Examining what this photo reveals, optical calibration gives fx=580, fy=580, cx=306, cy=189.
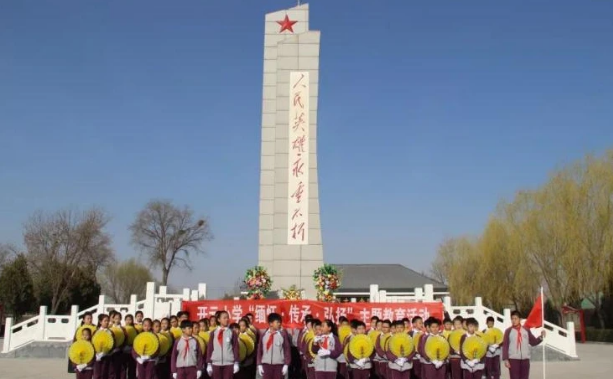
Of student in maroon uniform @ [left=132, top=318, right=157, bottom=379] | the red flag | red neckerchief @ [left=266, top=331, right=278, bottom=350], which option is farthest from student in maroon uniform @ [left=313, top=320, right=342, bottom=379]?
the red flag

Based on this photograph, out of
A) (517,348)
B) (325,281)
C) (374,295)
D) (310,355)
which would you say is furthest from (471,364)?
(325,281)

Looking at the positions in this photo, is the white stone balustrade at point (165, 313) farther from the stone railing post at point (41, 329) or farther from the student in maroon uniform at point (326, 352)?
the student in maroon uniform at point (326, 352)

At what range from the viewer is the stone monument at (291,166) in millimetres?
15172

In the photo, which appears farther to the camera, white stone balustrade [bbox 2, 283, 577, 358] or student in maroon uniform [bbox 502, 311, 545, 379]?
white stone balustrade [bbox 2, 283, 577, 358]

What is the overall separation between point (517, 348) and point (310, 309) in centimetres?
425

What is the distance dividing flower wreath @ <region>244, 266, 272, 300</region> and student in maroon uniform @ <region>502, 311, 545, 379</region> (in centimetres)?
761

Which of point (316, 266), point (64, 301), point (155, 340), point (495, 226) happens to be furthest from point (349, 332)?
point (64, 301)

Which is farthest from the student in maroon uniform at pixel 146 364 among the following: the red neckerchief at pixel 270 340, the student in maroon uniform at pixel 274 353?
the red neckerchief at pixel 270 340

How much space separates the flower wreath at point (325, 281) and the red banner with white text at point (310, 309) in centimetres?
323

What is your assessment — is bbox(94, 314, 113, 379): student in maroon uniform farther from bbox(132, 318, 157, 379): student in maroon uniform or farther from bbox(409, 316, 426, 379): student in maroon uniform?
bbox(409, 316, 426, 379): student in maroon uniform

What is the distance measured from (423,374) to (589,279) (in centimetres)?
1637

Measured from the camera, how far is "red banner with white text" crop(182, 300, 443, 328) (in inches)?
435

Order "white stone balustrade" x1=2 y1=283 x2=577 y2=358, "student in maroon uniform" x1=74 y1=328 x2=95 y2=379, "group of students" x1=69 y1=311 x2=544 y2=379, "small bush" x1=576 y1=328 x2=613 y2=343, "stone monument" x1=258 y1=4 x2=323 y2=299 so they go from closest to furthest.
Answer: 1. "group of students" x1=69 y1=311 x2=544 y2=379
2. "student in maroon uniform" x1=74 y1=328 x2=95 y2=379
3. "white stone balustrade" x1=2 y1=283 x2=577 y2=358
4. "stone monument" x1=258 y1=4 x2=323 y2=299
5. "small bush" x1=576 y1=328 x2=613 y2=343

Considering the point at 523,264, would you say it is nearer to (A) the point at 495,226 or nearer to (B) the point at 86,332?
(A) the point at 495,226
